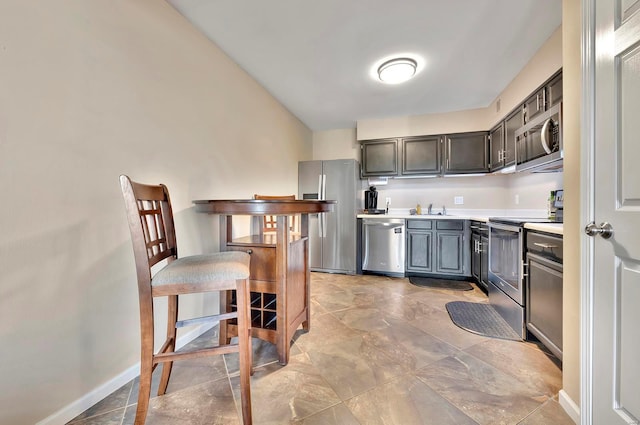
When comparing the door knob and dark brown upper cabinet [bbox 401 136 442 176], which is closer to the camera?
the door knob

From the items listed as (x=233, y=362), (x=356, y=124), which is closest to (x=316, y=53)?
(x=356, y=124)

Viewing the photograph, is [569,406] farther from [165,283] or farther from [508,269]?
[165,283]

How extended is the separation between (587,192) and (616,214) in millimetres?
161

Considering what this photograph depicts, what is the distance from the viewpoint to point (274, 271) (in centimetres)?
170

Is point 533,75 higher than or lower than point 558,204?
higher

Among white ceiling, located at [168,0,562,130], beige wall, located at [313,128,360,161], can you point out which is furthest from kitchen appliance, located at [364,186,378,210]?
white ceiling, located at [168,0,562,130]

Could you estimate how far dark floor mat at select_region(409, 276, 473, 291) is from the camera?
3.18 metres

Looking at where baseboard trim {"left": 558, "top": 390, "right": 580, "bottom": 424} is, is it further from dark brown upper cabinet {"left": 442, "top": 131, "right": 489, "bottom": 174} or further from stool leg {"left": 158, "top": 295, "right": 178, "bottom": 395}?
dark brown upper cabinet {"left": 442, "top": 131, "right": 489, "bottom": 174}

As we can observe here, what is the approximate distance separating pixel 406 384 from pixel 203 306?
1612 millimetres

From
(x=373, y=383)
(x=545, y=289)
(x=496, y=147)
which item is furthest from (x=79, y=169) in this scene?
(x=496, y=147)

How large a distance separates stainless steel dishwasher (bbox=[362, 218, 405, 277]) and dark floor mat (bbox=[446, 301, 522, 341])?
1.08 meters

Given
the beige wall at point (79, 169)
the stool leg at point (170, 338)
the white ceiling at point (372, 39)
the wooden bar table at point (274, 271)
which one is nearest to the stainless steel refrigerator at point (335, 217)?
the white ceiling at point (372, 39)

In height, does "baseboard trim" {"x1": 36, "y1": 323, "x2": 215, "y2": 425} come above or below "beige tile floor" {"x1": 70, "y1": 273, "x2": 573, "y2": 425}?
above

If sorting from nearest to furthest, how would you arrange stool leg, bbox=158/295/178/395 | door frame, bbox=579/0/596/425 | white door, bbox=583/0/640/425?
white door, bbox=583/0/640/425, door frame, bbox=579/0/596/425, stool leg, bbox=158/295/178/395
